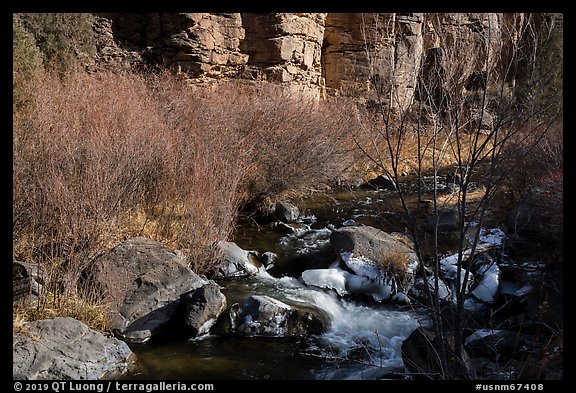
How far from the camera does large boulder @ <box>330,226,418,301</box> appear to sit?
7488 mm

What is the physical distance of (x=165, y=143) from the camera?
871 cm

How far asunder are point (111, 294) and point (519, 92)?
4.78 meters

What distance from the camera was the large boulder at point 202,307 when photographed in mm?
6039

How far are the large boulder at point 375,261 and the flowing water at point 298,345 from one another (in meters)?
0.30

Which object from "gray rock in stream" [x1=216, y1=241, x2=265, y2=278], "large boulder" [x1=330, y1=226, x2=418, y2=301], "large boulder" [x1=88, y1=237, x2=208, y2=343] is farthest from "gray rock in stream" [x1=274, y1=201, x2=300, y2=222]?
"large boulder" [x1=88, y1=237, x2=208, y2=343]

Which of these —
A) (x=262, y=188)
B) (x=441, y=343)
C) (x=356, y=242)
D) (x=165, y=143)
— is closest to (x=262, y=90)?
(x=262, y=188)

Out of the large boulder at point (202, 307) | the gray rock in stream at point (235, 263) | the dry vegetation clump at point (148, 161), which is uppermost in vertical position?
the dry vegetation clump at point (148, 161)

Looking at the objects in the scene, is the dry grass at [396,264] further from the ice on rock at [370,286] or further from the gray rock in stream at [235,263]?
the gray rock in stream at [235,263]

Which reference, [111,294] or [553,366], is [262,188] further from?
[553,366]

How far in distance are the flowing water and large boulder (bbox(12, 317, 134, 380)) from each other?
11.0 inches

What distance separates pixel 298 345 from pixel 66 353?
2475mm

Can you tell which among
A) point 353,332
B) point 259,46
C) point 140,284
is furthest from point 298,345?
point 259,46

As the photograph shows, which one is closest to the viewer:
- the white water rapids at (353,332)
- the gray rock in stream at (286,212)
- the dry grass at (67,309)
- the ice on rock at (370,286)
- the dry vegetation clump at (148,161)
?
the dry grass at (67,309)

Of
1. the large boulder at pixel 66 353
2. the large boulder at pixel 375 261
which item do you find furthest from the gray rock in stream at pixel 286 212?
the large boulder at pixel 66 353
